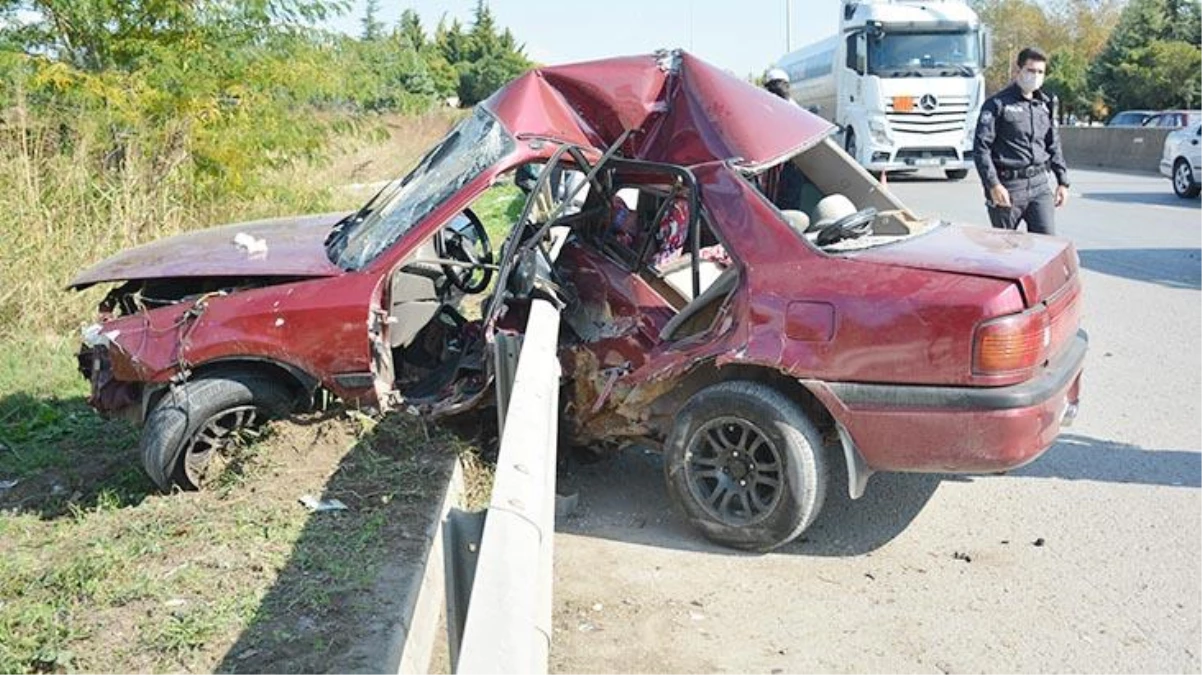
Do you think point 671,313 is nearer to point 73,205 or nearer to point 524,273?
point 524,273

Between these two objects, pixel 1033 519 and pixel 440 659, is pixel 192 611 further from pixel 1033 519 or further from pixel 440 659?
pixel 1033 519

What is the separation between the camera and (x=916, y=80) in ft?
70.7

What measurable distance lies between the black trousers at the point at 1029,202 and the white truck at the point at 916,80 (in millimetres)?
14984

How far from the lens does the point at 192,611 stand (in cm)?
371

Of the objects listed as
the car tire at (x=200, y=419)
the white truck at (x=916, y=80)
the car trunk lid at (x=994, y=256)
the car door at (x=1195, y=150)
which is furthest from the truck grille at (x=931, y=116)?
the car tire at (x=200, y=419)

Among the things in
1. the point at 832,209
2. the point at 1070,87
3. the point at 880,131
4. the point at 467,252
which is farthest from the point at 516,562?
the point at 1070,87

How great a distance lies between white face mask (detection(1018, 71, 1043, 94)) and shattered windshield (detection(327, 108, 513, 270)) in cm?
363

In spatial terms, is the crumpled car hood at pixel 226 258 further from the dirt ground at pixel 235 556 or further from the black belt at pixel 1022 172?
the black belt at pixel 1022 172

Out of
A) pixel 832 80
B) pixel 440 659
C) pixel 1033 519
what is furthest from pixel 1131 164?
pixel 440 659

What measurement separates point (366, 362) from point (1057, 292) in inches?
116

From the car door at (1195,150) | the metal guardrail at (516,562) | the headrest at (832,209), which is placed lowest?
the car door at (1195,150)

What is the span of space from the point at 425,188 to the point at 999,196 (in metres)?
3.71

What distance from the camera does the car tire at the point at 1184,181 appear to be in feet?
61.6

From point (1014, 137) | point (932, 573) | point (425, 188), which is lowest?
point (932, 573)
